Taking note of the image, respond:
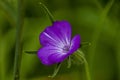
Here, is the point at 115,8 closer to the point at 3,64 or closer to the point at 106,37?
the point at 106,37

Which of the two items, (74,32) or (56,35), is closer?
(56,35)

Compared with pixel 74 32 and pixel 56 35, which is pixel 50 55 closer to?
pixel 56 35

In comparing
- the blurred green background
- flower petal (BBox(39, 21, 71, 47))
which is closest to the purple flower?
flower petal (BBox(39, 21, 71, 47))

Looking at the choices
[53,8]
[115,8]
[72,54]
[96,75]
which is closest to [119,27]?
[115,8]

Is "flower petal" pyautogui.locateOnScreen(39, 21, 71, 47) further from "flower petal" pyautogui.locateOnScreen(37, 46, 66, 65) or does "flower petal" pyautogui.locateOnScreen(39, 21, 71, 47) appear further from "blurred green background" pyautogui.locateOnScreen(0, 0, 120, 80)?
"blurred green background" pyautogui.locateOnScreen(0, 0, 120, 80)

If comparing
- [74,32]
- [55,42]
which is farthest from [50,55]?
[74,32]

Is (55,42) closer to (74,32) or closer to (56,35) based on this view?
(56,35)

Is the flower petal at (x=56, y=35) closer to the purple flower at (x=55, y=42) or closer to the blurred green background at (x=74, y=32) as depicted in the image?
the purple flower at (x=55, y=42)
